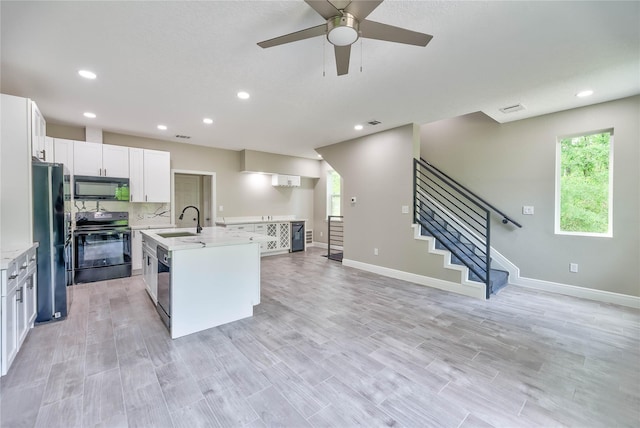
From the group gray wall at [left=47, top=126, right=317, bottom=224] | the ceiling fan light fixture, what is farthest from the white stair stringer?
gray wall at [left=47, top=126, right=317, bottom=224]

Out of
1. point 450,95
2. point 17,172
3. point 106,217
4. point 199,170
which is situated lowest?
point 106,217

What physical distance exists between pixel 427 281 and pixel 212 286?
10.8 feet

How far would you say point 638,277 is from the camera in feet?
11.1

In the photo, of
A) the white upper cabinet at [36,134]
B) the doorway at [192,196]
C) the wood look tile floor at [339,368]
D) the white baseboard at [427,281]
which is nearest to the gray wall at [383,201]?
the white baseboard at [427,281]

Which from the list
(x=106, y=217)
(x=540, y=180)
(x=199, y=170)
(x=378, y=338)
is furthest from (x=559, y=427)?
(x=199, y=170)

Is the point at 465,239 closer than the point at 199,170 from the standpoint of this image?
Yes

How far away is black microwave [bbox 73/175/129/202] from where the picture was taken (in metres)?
4.39

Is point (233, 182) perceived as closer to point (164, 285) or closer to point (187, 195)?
point (187, 195)

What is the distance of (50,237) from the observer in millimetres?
2910

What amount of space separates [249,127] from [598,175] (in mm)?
5438

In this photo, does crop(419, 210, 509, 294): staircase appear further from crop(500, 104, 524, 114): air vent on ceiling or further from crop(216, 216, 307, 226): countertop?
crop(216, 216, 307, 226): countertop

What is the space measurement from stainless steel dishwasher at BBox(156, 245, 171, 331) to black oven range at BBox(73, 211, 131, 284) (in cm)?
224

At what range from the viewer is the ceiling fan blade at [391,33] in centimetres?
170

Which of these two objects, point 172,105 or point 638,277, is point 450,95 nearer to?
point 638,277
